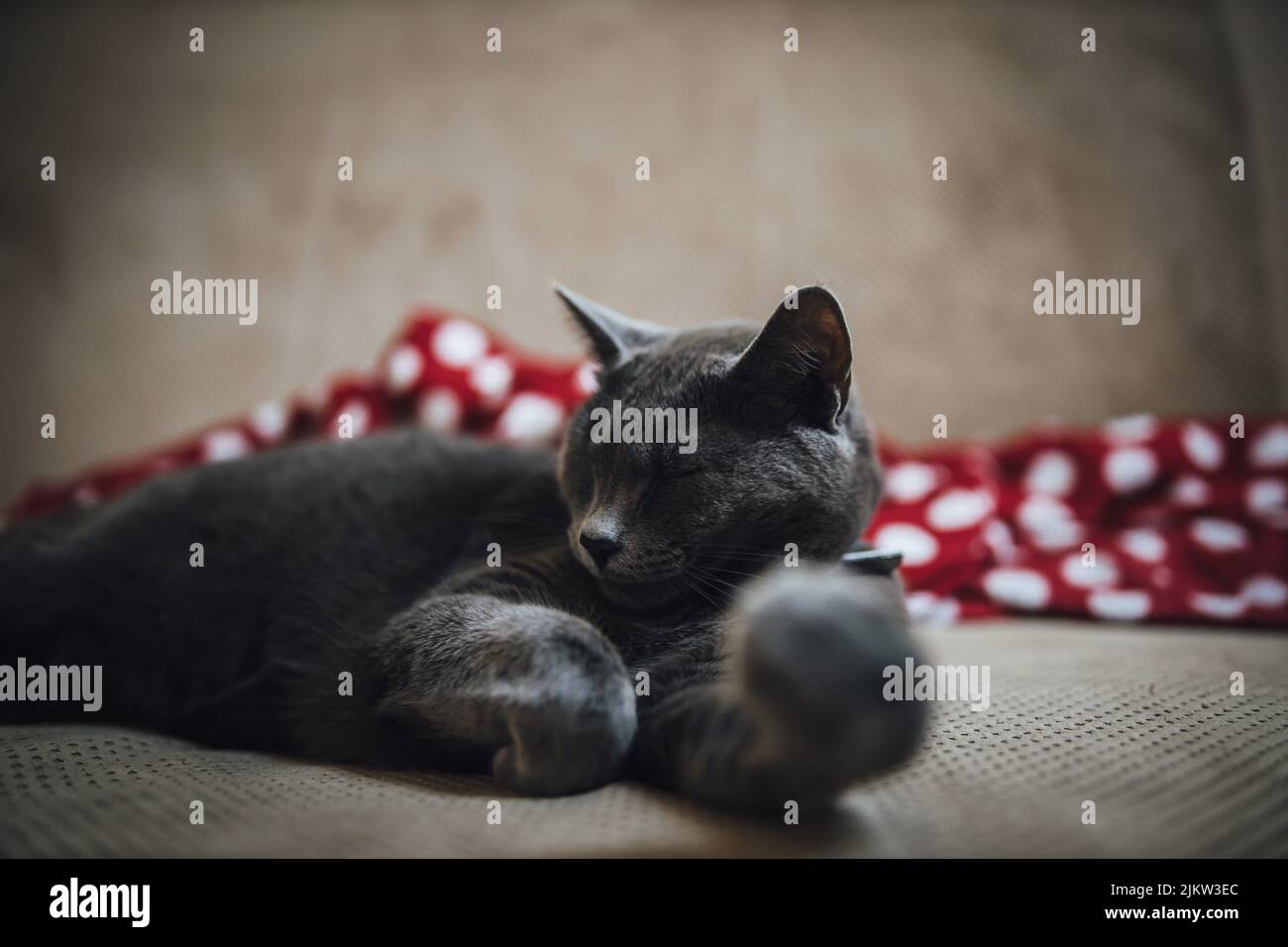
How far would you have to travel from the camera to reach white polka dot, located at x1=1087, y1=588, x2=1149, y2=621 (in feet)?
4.43

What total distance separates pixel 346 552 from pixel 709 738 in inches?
22.5

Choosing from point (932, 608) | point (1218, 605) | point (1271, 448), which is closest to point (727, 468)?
point (932, 608)

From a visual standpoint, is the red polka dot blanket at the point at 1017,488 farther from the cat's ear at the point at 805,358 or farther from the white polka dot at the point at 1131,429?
the cat's ear at the point at 805,358

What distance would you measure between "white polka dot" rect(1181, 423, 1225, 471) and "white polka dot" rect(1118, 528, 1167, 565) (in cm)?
18

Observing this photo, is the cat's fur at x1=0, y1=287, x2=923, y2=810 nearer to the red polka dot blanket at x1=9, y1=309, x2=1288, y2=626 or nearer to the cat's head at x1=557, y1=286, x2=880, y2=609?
the cat's head at x1=557, y1=286, x2=880, y2=609

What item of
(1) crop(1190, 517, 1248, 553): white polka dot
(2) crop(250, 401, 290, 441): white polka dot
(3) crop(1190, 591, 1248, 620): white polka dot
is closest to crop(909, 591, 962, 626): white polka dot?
(3) crop(1190, 591, 1248, 620): white polka dot

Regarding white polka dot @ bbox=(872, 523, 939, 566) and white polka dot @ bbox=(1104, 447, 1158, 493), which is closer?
white polka dot @ bbox=(872, 523, 939, 566)

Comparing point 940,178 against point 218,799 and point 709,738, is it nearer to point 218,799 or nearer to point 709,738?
point 709,738

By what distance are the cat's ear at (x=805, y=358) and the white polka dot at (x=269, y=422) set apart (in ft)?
4.11

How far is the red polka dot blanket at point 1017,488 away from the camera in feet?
4.64

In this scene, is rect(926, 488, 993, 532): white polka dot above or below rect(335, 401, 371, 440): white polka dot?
below

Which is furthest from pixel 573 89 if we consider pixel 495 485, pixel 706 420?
pixel 706 420

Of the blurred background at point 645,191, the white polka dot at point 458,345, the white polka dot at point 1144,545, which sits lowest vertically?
the white polka dot at point 1144,545

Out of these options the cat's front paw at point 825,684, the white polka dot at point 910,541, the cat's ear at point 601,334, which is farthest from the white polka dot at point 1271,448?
the cat's front paw at point 825,684
